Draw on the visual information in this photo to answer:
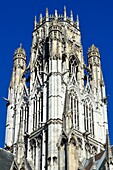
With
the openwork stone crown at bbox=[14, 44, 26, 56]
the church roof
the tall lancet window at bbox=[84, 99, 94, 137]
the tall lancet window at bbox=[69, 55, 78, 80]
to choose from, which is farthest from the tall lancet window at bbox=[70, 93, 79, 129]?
the openwork stone crown at bbox=[14, 44, 26, 56]

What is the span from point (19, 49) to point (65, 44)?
5199mm

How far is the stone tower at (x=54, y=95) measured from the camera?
3534 centimetres

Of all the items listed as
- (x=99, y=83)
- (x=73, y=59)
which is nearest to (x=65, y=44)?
(x=73, y=59)

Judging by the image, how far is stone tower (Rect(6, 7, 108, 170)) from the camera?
35.3 meters

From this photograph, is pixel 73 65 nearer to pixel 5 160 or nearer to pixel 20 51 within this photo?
pixel 20 51

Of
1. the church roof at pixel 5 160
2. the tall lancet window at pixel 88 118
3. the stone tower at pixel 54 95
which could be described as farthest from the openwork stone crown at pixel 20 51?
the church roof at pixel 5 160

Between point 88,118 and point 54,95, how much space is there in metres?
4.02

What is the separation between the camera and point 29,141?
36.6 metres

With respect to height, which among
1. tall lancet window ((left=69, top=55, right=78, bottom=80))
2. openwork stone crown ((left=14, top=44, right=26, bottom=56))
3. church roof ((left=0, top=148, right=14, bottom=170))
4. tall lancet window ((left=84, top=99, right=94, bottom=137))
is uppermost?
openwork stone crown ((left=14, top=44, right=26, bottom=56))

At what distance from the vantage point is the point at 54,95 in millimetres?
36344

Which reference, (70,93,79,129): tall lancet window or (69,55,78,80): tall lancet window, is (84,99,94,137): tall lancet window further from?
(69,55,78,80): tall lancet window

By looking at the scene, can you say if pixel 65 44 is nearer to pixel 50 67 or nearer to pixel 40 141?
pixel 50 67

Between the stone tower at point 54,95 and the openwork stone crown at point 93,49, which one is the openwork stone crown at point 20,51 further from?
the openwork stone crown at point 93,49

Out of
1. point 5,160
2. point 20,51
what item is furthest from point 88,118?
point 20,51
